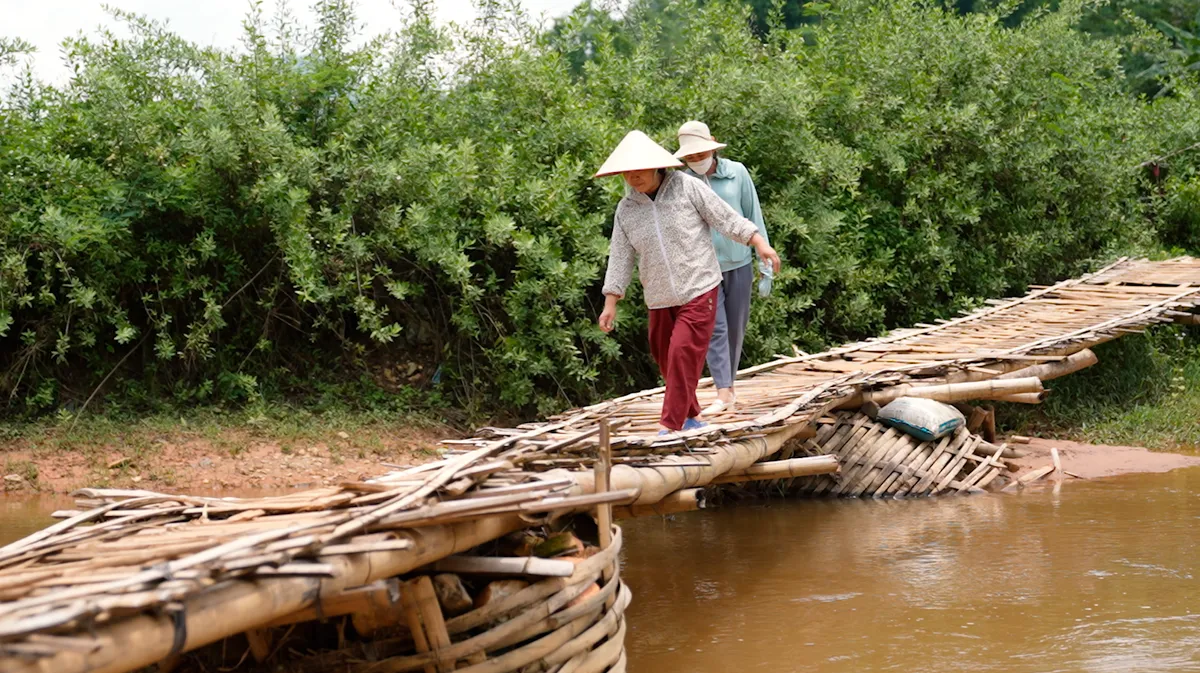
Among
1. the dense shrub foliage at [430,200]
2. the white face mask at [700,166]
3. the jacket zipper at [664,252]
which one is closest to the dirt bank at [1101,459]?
the dense shrub foliage at [430,200]

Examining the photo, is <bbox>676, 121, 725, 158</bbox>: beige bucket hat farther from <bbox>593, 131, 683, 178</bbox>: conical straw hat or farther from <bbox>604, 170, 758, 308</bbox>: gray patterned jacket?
<bbox>593, 131, 683, 178</bbox>: conical straw hat

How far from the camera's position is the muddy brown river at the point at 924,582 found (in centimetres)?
461

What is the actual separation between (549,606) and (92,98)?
6714 mm

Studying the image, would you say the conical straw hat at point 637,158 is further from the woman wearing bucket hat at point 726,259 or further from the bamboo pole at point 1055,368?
the bamboo pole at point 1055,368

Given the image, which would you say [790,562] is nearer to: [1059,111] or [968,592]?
[968,592]

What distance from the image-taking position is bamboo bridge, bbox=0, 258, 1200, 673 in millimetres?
2506

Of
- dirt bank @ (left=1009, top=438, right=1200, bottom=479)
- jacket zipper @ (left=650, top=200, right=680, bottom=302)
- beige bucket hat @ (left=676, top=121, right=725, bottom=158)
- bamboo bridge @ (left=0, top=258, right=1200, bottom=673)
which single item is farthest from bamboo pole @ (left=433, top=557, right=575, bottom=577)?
dirt bank @ (left=1009, top=438, right=1200, bottom=479)

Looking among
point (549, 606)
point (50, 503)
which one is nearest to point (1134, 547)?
point (549, 606)

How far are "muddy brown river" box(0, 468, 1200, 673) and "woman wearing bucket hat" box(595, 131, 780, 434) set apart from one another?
921 millimetres

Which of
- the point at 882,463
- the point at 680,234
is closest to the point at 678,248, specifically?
the point at 680,234

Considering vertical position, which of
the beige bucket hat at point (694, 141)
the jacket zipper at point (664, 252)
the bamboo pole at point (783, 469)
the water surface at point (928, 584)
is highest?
the beige bucket hat at point (694, 141)

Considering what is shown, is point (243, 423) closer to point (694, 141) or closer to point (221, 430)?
point (221, 430)

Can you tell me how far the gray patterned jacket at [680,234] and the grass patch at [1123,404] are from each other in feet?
16.8

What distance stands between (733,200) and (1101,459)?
13.0 feet
